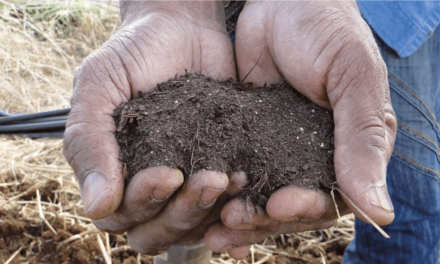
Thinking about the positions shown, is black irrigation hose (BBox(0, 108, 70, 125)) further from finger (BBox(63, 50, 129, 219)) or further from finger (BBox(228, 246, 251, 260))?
finger (BBox(228, 246, 251, 260))

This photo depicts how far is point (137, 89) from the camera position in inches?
55.2

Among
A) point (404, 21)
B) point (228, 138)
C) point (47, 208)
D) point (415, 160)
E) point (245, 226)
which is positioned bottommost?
point (47, 208)

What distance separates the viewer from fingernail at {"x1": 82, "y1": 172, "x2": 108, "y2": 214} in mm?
1111

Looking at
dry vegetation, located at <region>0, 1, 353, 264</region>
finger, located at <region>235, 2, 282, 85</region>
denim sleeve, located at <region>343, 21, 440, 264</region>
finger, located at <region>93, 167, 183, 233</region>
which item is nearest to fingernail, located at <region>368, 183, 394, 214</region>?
finger, located at <region>93, 167, 183, 233</region>

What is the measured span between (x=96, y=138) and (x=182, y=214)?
0.99 feet

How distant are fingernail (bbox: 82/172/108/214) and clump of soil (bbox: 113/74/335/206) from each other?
0.22ft

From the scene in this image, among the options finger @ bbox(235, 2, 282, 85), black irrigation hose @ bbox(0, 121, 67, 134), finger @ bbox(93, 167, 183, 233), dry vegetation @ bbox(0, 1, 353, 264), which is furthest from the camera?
black irrigation hose @ bbox(0, 121, 67, 134)

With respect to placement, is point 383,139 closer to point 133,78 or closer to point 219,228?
point 219,228

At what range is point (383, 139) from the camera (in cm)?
119

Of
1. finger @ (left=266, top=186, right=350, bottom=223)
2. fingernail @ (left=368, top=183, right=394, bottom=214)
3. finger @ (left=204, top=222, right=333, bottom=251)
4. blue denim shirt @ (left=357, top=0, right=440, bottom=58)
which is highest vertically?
blue denim shirt @ (left=357, top=0, right=440, bottom=58)

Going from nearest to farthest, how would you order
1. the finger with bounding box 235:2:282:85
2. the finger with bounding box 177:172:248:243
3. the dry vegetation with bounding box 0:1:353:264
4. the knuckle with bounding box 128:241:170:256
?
the finger with bounding box 177:172:248:243 < the knuckle with bounding box 128:241:170:256 < the finger with bounding box 235:2:282:85 < the dry vegetation with bounding box 0:1:353:264

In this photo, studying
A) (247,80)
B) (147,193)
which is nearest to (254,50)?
(247,80)

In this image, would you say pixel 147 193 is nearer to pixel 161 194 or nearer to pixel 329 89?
pixel 161 194

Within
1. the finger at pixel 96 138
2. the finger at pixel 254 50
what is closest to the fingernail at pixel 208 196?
the finger at pixel 96 138
